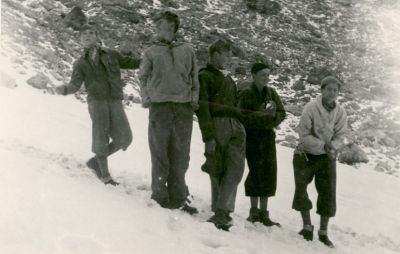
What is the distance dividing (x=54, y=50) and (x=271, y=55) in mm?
7671

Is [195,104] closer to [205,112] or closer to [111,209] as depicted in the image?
[205,112]

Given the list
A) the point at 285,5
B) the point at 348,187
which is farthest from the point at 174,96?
the point at 285,5

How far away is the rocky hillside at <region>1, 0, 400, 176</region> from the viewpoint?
12.0 meters

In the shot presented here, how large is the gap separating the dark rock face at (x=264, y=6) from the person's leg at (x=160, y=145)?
16.9m

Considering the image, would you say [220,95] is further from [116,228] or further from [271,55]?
[271,55]

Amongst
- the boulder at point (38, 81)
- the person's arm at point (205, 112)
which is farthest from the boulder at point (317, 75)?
the person's arm at point (205, 112)

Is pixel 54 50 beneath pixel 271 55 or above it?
above

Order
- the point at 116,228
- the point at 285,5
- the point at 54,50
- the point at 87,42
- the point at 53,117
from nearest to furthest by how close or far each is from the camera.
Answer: the point at 116,228, the point at 87,42, the point at 53,117, the point at 54,50, the point at 285,5

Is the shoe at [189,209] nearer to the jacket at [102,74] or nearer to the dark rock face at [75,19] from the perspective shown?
the jacket at [102,74]

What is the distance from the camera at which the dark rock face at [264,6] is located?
20.9 m

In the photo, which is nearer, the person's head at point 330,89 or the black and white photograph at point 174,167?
the black and white photograph at point 174,167

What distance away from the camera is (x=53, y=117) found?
25.8ft

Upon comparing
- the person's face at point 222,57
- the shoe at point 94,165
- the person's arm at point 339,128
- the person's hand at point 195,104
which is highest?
the person's face at point 222,57

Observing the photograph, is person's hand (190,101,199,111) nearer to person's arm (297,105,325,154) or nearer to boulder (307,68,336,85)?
person's arm (297,105,325,154)
